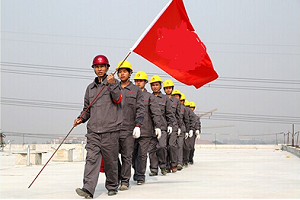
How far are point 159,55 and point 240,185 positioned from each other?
2551 mm

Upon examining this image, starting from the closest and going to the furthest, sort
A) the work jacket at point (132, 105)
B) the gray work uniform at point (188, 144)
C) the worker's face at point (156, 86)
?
the work jacket at point (132, 105), the worker's face at point (156, 86), the gray work uniform at point (188, 144)

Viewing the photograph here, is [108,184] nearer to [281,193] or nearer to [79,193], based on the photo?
[79,193]

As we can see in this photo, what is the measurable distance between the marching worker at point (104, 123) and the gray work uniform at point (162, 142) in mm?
3276

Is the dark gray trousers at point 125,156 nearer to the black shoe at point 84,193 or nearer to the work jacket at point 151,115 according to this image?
the black shoe at point 84,193

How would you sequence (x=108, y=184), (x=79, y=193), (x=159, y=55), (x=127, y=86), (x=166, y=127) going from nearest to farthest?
(x=79, y=193) < (x=108, y=184) < (x=159, y=55) < (x=127, y=86) < (x=166, y=127)

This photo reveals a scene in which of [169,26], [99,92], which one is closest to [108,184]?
[99,92]

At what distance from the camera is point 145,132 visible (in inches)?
394

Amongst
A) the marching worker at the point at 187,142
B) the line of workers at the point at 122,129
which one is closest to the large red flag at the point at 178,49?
the line of workers at the point at 122,129

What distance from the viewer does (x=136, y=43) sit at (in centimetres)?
805

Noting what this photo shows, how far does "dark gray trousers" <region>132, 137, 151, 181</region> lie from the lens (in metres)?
9.42

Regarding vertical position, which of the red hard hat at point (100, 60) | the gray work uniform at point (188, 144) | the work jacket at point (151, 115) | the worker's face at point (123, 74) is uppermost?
the red hard hat at point (100, 60)

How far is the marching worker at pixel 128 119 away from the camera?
28.0 ft

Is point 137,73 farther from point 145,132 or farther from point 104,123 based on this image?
point 104,123

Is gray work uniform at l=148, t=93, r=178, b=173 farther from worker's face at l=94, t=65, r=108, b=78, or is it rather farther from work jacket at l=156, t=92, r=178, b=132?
worker's face at l=94, t=65, r=108, b=78
